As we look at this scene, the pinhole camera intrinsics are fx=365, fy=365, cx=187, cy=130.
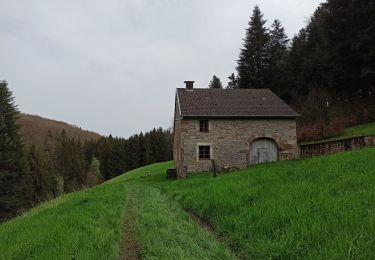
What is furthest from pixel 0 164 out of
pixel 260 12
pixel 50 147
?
pixel 50 147

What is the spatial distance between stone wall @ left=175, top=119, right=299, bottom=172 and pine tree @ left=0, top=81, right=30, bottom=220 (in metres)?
16.9

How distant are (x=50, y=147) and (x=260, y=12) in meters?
67.3

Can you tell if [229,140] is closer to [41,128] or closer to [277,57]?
[277,57]

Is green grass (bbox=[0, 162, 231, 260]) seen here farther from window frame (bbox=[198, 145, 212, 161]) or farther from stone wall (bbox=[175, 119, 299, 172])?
window frame (bbox=[198, 145, 212, 161])

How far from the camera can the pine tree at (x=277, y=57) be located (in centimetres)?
4988

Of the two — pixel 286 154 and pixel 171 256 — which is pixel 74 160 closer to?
pixel 286 154

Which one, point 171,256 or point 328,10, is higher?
point 328,10

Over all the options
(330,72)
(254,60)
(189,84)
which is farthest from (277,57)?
(189,84)

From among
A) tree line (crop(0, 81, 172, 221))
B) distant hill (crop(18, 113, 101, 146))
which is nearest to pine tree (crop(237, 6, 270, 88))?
tree line (crop(0, 81, 172, 221))

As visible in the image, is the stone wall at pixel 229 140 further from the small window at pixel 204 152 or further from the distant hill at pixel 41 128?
the distant hill at pixel 41 128

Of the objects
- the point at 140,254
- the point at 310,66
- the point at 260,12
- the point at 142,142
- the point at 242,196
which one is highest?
the point at 260,12

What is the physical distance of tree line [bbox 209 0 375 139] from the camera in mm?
34844

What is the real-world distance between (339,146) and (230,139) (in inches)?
472

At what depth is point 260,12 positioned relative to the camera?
57.4 metres
